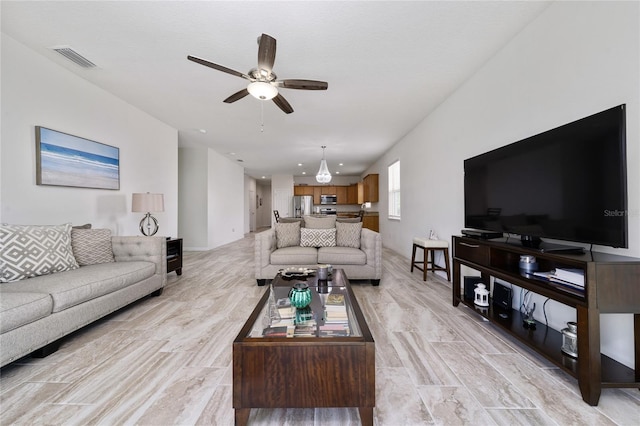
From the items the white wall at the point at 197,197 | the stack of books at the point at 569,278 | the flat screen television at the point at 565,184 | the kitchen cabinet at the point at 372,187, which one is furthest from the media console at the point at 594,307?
the white wall at the point at 197,197

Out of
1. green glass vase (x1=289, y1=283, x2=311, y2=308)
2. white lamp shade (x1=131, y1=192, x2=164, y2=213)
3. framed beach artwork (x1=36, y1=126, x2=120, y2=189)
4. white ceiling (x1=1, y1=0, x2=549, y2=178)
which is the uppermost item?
white ceiling (x1=1, y1=0, x2=549, y2=178)

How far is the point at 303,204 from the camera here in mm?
9766

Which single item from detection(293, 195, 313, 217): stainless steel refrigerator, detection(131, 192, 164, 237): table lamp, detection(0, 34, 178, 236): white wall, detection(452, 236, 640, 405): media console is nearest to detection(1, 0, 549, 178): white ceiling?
detection(0, 34, 178, 236): white wall

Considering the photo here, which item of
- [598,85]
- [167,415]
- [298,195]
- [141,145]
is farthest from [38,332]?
[298,195]

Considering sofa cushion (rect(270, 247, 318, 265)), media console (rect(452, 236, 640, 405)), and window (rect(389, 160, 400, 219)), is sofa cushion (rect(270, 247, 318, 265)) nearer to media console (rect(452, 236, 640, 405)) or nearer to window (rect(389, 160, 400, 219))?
media console (rect(452, 236, 640, 405))

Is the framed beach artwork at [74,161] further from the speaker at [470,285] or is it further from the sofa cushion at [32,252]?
the speaker at [470,285]

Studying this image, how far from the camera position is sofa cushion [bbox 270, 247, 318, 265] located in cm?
327

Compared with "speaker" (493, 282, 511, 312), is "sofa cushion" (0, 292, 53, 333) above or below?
above

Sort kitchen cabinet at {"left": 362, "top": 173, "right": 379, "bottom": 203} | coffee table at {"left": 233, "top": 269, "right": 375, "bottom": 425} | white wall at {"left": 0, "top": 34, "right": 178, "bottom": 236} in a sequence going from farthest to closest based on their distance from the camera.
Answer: kitchen cabinet at {"left": 362, "top": 173, "right": 379, "bottom": 203} → white wall at {"left": 0, "top": 34, "right": 178, "bottom": 236} → coffee table at {"left": 233, "top": 269, "right": 375, "bottom": 425}

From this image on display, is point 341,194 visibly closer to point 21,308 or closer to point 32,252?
point 32,252

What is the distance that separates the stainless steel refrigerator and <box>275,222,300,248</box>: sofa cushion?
19.7 ft

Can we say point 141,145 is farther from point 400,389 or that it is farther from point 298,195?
point 298,195

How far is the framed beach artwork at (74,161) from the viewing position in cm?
247

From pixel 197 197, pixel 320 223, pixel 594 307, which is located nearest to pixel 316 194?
pixel 197 197
